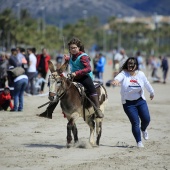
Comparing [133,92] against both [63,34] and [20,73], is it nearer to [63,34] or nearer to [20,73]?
[20,73]

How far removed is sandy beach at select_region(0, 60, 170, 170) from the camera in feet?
→ 37.4

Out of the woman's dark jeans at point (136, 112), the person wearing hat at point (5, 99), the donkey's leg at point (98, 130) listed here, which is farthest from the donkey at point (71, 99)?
the person wearing hat at point (5, 99)

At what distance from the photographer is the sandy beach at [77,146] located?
37.4 ft

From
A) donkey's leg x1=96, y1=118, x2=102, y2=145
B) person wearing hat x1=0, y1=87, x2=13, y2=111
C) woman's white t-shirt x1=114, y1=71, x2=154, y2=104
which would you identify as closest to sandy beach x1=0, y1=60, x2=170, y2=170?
donkey's leg x1=96, y1=118, x2=102, y2=145

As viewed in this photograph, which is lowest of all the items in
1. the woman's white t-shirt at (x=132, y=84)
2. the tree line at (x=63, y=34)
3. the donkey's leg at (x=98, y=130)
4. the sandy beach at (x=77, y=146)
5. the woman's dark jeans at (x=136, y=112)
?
the sandy beach at (x=77, y=146)

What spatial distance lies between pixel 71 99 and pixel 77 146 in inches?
37.8

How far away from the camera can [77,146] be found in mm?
13375

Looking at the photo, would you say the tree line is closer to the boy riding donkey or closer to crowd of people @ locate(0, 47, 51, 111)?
crowd of people @ locate(0, 47, 51, 111)

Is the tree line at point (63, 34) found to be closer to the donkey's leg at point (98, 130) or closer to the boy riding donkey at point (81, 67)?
the donkey's leg at point (98, 130)

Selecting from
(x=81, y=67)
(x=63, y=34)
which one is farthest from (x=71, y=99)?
(x=63, y=34)

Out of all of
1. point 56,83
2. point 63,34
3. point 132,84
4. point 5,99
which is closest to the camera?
point 56,83

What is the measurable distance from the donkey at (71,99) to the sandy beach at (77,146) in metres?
0.42

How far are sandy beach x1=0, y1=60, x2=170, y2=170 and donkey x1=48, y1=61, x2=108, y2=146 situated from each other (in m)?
0.42

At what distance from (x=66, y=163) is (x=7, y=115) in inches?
312
